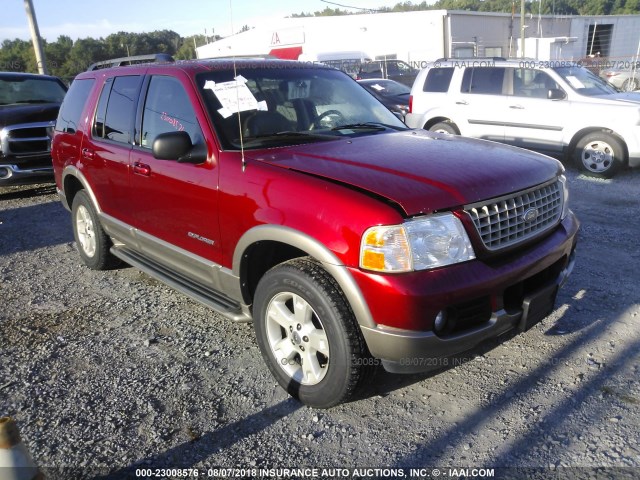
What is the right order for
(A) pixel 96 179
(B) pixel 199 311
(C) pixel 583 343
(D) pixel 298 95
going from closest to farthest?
(C) pixel 583 343 < (D) pixel 298 95 < (B) pixel 199 311 < (A) pixel 96 179

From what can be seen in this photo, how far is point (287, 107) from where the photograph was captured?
374 centimetres

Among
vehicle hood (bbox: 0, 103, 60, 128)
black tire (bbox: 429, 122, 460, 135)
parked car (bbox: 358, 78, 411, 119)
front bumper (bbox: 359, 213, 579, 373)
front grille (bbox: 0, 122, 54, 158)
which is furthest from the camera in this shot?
parked car (bbox: 358, 78, 411, 119)

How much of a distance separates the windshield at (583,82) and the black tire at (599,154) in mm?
783

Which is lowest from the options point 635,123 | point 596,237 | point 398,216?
point 596,237

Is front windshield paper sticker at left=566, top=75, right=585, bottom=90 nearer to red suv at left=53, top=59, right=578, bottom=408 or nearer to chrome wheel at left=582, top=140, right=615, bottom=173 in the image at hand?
chrome wheel at left=582, top=140, right=615, bottom=173

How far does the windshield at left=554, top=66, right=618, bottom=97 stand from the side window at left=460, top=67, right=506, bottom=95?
90cm

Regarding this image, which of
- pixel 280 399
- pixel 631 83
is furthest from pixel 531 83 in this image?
pixel 631 83

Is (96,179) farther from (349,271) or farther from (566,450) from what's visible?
(566,450)

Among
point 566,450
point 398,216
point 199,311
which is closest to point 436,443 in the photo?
point 566,450

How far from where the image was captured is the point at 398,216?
2.48 meters

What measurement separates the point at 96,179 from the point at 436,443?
353 centimetres

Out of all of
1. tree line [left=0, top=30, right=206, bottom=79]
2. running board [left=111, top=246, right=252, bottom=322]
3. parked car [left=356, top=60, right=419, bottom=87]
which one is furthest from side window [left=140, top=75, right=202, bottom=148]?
tree line [left=0, top=30, right=206, bottom=79]

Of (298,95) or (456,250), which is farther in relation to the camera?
(298,95)

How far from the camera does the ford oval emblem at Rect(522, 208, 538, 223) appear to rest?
2887 mm
